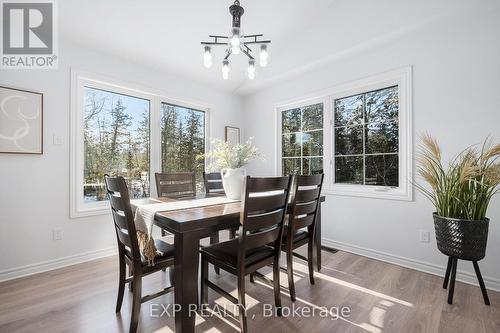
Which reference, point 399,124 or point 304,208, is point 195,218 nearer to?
point 304,208

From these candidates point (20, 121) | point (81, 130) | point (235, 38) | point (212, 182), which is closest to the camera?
point (235, 38)

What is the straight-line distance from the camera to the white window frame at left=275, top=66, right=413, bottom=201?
248 centimetres

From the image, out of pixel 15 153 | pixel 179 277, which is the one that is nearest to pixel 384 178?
pixel 179 277

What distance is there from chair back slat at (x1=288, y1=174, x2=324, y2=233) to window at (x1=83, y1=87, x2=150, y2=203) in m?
2.15

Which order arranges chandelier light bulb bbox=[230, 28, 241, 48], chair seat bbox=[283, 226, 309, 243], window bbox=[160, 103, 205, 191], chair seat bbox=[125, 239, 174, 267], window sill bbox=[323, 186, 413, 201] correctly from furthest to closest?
window bbox=[160, 103, 205, 191], window sill bbox=[323, 186, 413, 201], chair seat bbox=[283, 226, 309, 243], chandelier light bulb bbox=[230, 28, 241, 48], chair seat bbox=[125, 239, 174, 267]

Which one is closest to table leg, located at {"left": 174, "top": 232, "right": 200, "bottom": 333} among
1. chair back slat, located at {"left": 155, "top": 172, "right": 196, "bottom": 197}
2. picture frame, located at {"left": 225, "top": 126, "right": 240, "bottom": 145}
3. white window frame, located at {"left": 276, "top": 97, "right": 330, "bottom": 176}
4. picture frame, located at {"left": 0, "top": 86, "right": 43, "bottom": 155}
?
chair back slat, located at {"left": 155, "top": 172, "right": 196, "bottom": 197}

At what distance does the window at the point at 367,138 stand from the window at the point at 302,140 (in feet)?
0.87

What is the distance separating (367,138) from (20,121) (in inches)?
142

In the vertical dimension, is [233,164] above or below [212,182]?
above

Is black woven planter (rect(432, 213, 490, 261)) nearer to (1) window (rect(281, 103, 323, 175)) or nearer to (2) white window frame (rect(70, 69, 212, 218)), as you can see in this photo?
(1) window (rect(281, 103, 323, 175))

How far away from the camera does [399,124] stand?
257 centimetres

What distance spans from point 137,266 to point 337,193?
2.43 meters

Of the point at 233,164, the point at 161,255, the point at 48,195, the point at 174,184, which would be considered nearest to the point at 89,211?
the point at 48,195

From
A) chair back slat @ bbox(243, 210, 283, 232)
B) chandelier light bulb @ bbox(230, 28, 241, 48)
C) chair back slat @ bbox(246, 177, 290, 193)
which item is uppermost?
chandelier light bulb @ bbox(230, 28, 241, 48)
